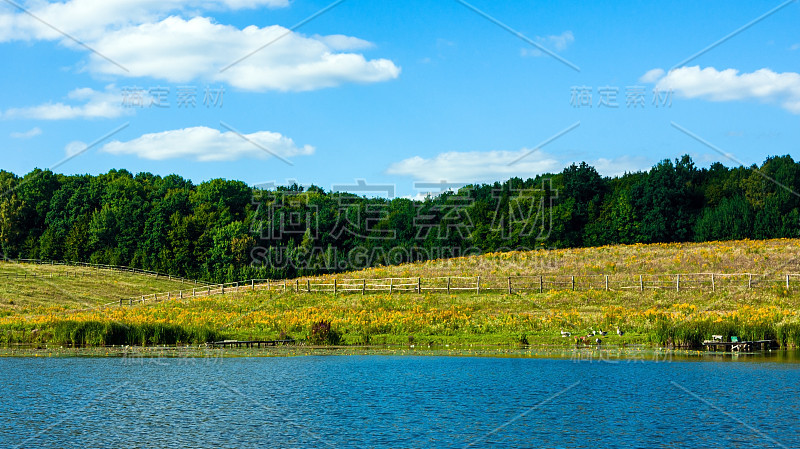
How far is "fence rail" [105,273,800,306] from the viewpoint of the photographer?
183 ft

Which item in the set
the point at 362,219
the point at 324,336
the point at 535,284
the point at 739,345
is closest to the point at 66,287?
the point at 324,336

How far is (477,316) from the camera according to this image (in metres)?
50.2

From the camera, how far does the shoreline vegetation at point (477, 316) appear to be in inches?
1641

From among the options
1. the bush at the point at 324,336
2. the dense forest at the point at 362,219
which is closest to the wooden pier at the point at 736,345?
the bush at the point at 324,336

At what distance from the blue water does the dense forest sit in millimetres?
86548

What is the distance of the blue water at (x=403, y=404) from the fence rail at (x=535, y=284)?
26.4m

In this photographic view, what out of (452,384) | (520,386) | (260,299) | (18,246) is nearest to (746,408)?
(520,386)

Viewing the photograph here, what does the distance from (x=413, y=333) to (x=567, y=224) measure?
3164 inches

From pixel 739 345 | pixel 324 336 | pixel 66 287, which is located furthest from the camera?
pixel 66 287

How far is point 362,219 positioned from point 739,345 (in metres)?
110

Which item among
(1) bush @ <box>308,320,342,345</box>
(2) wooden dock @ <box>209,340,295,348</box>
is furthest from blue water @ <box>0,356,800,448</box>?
(1) bush @ <box>308,320,342,345</box>

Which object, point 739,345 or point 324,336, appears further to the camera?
point 324,336

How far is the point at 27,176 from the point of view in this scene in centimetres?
14838

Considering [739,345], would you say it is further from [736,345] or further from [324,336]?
[324,336]
